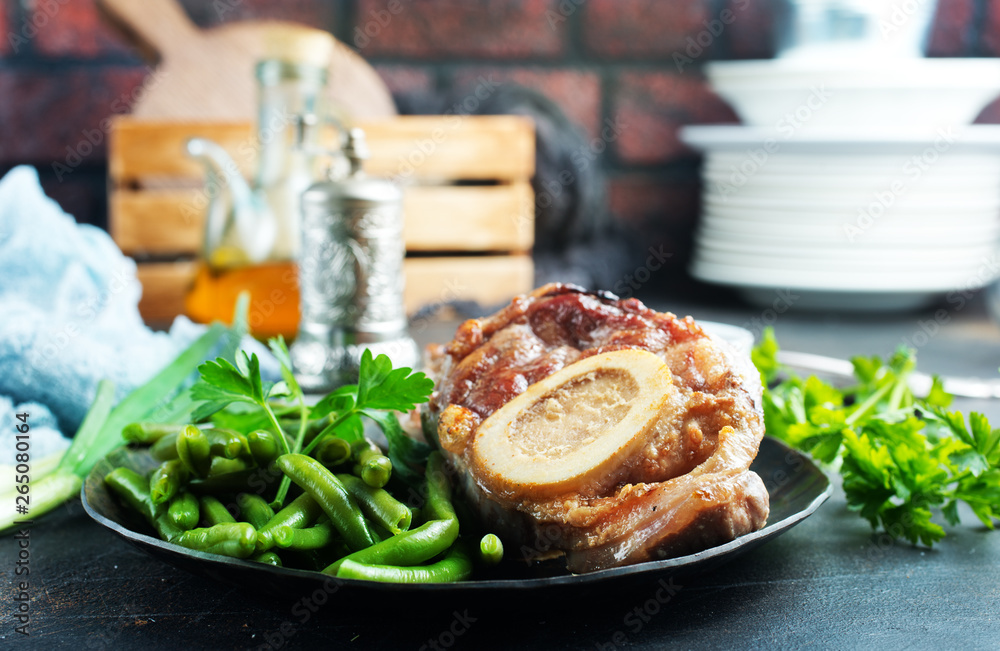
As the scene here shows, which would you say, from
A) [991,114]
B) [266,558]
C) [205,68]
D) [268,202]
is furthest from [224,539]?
[991,114]

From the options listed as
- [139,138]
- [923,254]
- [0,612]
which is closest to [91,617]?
[0,612]

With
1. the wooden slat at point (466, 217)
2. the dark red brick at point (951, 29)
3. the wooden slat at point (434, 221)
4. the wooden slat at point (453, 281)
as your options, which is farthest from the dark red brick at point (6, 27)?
the dark red brick at point (951, 29)

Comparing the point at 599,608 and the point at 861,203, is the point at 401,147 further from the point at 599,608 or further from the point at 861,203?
the point at 599,608

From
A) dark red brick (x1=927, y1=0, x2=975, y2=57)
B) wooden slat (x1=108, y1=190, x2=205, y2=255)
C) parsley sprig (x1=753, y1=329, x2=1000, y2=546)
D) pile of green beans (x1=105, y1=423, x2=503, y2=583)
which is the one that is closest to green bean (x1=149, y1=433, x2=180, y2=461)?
pile of green beans (x1=105, y1=423, x2=503, y2=583)

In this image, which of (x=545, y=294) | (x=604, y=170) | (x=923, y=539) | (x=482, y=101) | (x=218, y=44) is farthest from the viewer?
(x=604, y=170)

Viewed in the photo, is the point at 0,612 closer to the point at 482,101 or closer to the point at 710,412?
the point at 710,412

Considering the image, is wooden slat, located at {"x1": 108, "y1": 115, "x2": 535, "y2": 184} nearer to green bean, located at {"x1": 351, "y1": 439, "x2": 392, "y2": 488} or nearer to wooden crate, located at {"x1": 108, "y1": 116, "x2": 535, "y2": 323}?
wooden crate, located at {"x1": 108, "y1": 116, "x2": 535, "y2": 323}
